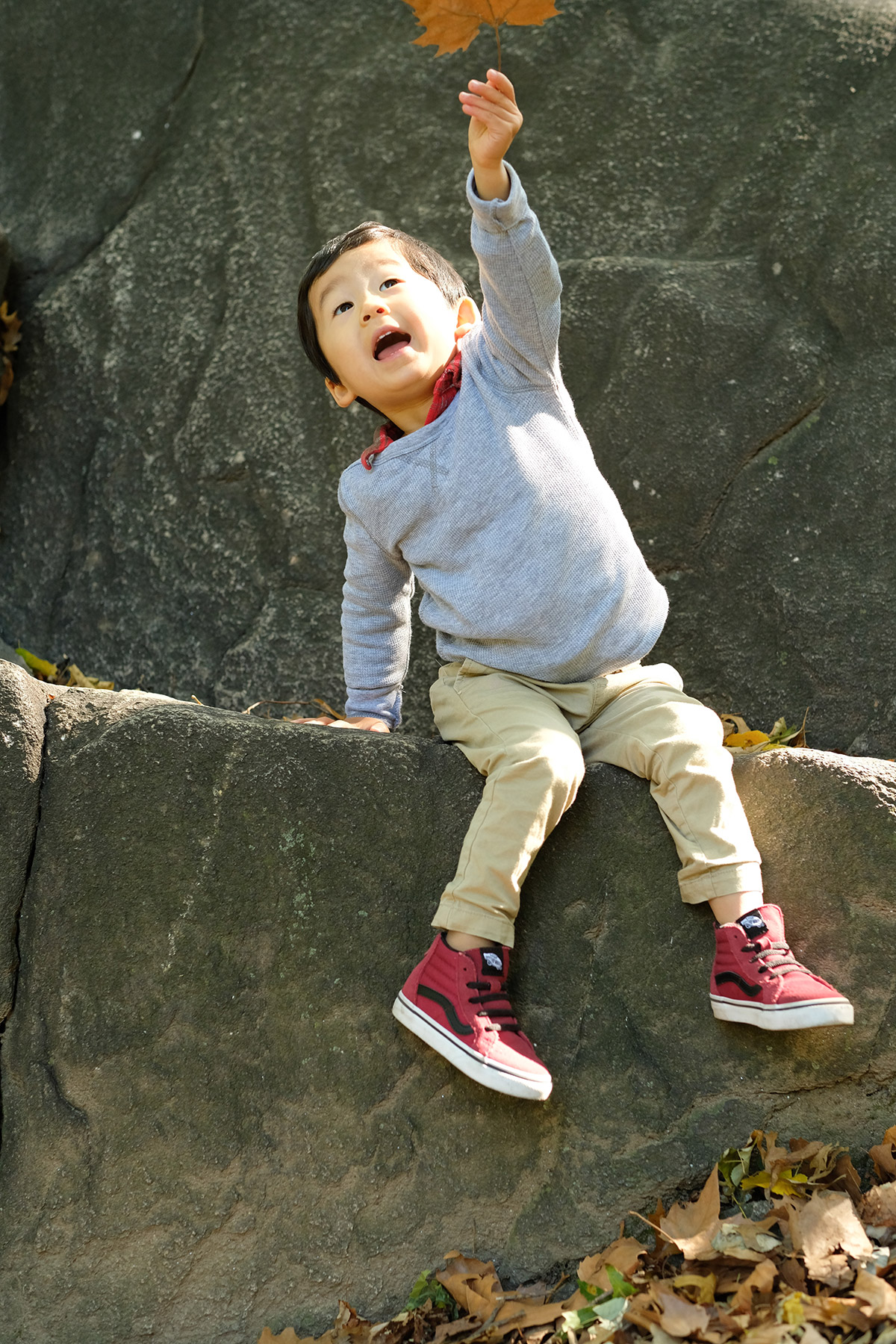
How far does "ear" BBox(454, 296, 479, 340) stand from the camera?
7.94 ft

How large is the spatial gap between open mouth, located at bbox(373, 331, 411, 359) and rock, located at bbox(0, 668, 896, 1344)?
0.75 metres

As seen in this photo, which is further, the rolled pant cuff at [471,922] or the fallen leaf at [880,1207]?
the rolled pant cuff at [471,922]

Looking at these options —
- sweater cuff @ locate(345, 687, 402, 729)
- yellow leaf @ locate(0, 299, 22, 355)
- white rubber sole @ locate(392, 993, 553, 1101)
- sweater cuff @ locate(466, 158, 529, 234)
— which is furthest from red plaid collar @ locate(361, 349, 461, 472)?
yellow leaf @ locate(0, 299, 22, 355)

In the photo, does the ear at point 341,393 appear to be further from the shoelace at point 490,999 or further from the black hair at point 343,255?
the shoelace at point 490,999

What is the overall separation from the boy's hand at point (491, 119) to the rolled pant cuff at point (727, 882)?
1220 mm

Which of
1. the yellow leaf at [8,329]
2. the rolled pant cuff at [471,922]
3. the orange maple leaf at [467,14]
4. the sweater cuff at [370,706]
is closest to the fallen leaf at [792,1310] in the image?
the rolled pant cuff at [471,922]

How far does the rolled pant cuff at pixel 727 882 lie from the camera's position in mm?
1926

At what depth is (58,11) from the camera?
3377 mm

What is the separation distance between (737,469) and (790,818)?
3.49 feet

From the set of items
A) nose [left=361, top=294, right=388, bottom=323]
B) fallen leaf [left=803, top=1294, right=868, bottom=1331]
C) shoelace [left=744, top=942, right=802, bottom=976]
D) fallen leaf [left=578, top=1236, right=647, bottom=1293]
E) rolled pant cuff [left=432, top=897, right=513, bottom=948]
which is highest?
nose [left=361, top=294, right=388, bottom=323]

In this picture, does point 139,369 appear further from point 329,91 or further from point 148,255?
point 329,91

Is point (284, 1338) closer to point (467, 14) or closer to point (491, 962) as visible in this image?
point (491, 962)

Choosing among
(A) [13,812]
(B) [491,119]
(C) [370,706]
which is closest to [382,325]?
(B) [491,119]

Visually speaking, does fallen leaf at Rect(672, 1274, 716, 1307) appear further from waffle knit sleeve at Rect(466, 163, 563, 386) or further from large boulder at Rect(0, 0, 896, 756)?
waffle knit sleeve at Rect(466, 163, 563, 386)
